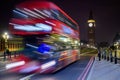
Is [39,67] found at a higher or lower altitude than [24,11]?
lower

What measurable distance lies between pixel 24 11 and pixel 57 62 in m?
3.50

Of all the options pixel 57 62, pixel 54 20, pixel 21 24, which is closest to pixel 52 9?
pixel 54 20

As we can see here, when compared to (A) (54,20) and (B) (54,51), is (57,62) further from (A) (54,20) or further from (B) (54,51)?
(A) (54,20)

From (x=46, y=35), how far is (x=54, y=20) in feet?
3.88

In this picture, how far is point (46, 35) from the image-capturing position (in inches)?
671

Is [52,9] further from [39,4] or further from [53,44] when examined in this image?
[53,44]

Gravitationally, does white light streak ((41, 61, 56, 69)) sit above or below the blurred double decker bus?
below

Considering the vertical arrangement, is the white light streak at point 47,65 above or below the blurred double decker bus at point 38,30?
below

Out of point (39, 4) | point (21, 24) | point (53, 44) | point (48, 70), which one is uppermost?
point (39, 4)

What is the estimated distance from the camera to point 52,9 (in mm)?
17703

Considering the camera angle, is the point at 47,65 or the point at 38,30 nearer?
the point at 38,30

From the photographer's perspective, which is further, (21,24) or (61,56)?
(61,56)

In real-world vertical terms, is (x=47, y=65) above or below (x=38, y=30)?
below

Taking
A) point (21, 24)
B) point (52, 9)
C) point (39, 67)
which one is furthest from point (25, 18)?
point (39, 67)
